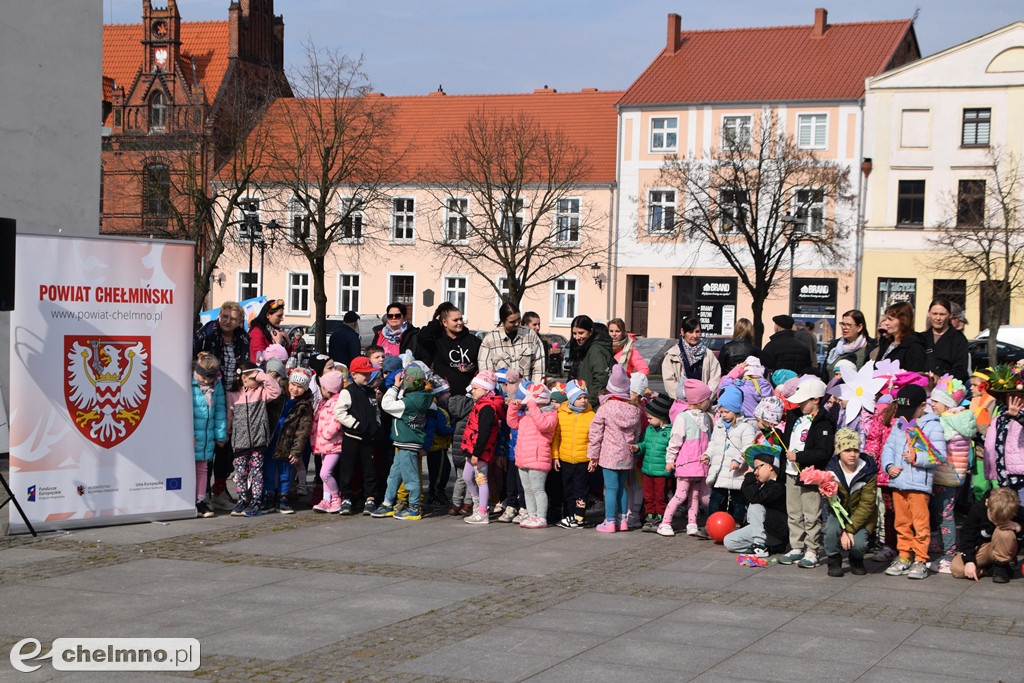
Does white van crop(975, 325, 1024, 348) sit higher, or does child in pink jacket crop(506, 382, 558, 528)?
white van crop(975, 325, 1024, 348)

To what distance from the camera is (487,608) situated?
8.81 m

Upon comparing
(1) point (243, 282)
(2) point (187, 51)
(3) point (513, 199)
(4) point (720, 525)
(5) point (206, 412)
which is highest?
(2) point (187, 51)

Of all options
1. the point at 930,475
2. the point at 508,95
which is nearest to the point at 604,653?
the point at 930,475

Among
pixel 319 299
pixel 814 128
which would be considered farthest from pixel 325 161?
pixel 814 128

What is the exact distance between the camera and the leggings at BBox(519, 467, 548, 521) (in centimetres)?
1230

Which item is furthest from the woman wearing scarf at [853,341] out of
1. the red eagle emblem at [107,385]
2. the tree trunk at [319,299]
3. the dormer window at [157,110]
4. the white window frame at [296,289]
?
the dormer window at [157,110]

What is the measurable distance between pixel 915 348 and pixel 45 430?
325 inches

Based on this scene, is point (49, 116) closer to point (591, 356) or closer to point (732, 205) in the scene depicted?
point (591, 356)

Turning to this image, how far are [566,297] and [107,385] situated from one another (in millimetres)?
45164

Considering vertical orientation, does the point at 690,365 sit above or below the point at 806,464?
above

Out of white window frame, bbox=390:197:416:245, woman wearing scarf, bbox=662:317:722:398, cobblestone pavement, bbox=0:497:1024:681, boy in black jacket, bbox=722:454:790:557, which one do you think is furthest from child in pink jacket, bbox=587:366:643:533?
white window frame, bbox=390:197:416:245

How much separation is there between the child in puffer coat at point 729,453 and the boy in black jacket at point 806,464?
737mm

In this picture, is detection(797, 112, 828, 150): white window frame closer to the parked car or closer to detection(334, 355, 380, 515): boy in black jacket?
the parked car

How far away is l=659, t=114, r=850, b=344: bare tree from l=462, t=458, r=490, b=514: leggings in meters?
32.4
